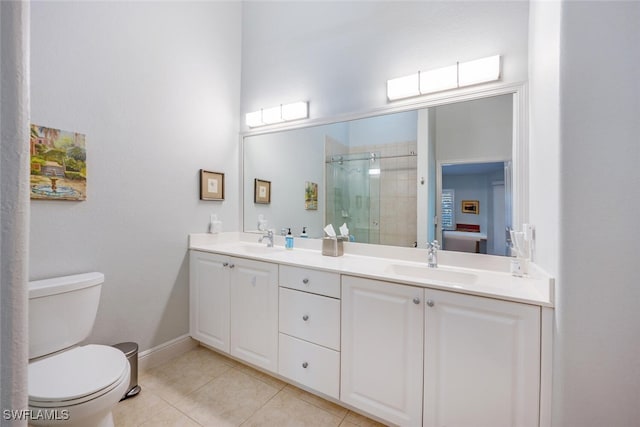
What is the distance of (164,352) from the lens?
2074 millimetres

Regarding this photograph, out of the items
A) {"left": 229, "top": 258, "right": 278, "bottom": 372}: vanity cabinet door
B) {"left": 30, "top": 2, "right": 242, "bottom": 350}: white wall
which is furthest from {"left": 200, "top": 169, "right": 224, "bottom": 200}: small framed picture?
{"left": 229, "top": 258, "right": 278, "bottom": 372}: vanity cabinet door

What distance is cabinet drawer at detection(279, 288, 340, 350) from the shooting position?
1.52 meters

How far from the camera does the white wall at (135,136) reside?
1.56 m

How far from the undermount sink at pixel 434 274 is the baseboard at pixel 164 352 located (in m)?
1.71

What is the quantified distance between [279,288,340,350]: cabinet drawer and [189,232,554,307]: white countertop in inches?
7.3

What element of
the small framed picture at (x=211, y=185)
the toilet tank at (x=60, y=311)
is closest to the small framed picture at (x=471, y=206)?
the small framed picture at (x=211, y=185)

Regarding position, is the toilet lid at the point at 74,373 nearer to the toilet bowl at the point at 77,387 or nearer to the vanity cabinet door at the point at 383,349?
the toilet bowl at the point at 77,387

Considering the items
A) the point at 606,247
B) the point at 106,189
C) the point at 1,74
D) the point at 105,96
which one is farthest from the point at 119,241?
the point at 606,247

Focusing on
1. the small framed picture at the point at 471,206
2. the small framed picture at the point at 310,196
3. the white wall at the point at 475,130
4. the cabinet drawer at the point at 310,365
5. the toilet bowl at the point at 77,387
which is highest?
the white wall at the point at 475,130

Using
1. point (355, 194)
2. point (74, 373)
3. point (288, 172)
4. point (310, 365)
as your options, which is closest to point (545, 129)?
point (355, 194)

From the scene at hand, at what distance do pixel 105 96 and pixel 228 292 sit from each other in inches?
58.0

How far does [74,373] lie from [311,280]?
1140 millimetres

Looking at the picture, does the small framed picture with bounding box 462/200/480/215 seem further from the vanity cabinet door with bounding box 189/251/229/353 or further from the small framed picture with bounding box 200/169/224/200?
the small framed picture with bounding box 200/169/224/200

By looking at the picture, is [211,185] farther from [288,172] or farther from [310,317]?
[310,317]
